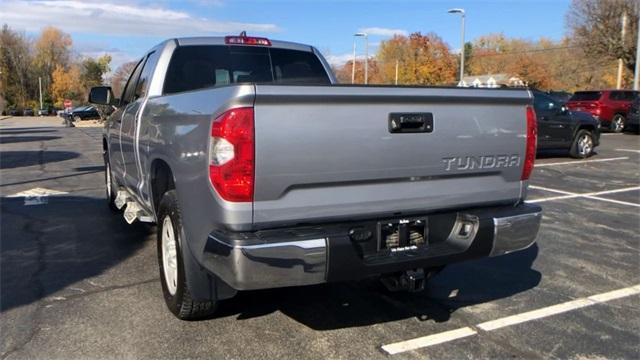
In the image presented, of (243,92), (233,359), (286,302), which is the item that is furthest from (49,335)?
(243,92)

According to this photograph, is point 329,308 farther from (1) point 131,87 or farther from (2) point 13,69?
(2) point 13,69

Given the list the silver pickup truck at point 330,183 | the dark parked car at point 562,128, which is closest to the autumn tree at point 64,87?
the dark parked car at point 562,128

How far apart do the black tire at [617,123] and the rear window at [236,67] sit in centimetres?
2136

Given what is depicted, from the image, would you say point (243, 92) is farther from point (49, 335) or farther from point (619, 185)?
point (619, 185)

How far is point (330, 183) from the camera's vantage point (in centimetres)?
319

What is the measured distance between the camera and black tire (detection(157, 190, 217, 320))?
3588mm

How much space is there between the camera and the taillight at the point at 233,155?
114 inches

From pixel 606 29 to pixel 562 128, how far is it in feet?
78.2

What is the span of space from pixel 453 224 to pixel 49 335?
2.69m

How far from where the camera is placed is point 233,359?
3.40m

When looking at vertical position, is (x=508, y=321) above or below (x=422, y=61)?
below

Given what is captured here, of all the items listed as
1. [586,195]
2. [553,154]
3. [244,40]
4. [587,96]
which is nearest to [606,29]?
[587,96]

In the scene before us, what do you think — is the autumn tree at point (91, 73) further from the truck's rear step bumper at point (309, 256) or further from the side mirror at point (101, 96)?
the truck's rear step bumper at point (309, 256)

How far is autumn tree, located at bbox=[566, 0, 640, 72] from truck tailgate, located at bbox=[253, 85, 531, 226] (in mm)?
34246
